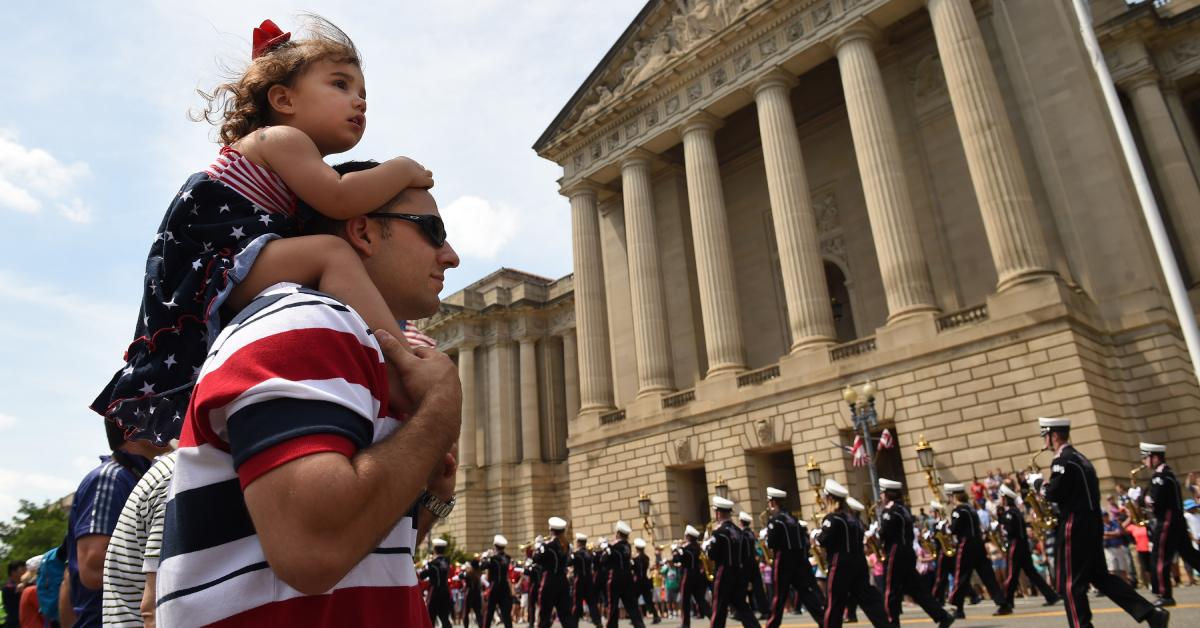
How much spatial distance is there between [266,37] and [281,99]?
0.26 metres

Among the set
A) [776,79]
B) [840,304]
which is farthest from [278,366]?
[840,304]

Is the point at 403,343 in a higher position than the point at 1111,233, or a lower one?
lower

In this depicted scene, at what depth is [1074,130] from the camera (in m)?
22.8

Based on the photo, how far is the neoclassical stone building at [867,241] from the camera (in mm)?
20609

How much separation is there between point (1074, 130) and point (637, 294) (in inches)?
616

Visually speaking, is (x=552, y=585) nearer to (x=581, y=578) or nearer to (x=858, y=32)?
(x=581, y=578)

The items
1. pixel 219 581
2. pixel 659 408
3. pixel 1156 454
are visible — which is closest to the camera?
pixel 219 581

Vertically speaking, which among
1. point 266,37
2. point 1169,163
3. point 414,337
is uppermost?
point 1169,163

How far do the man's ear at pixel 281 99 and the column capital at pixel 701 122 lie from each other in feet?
95.4

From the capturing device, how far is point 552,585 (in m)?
16.2

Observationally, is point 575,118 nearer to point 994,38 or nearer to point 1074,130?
point 994,38

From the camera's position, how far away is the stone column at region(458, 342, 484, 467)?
159 ft

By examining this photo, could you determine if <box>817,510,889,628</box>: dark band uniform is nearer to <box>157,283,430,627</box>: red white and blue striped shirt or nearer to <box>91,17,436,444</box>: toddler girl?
<box>91,17,436,444</box>: toddler girl

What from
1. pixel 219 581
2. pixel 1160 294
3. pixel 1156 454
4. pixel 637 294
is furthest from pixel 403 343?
pixel 637 294
